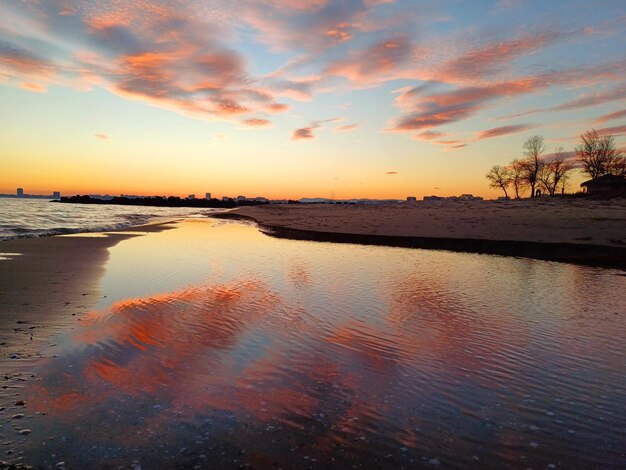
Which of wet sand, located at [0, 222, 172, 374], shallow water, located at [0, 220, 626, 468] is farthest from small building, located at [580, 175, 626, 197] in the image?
wet sand, located at [0, 222, 172, 374]

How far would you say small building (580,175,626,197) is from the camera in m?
59.6

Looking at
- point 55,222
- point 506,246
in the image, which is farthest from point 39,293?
point 55,222

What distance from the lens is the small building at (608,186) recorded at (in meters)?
59.6

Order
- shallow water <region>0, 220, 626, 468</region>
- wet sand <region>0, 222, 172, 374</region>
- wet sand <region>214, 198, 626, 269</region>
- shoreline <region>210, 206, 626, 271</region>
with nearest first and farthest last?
shallow water <region>0, 220, 626, 468</region>, wet sand <region>0, 222, 172, 374</region>, shoreline <region>210, 206, 626, 271</region>, wet sand <region>214, 198, 626, 269</region>

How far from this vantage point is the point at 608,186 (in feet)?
206

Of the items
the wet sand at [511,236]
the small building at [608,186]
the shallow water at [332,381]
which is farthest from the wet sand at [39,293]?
the small building at [608,186]

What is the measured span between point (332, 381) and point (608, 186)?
75.8 meters

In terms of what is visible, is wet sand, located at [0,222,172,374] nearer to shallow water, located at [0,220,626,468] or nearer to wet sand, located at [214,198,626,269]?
shallow water, located at [0,220,626,468]

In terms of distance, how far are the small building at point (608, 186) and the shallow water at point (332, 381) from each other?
61033mm

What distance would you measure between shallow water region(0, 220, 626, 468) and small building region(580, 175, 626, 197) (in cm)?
6103

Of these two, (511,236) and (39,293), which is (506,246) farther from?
(39,293)

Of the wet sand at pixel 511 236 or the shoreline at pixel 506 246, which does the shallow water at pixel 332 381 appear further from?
the wet sand at pixel 511 236

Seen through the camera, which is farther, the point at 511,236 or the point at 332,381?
the point at 511,236

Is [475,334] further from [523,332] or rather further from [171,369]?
[171,369]
